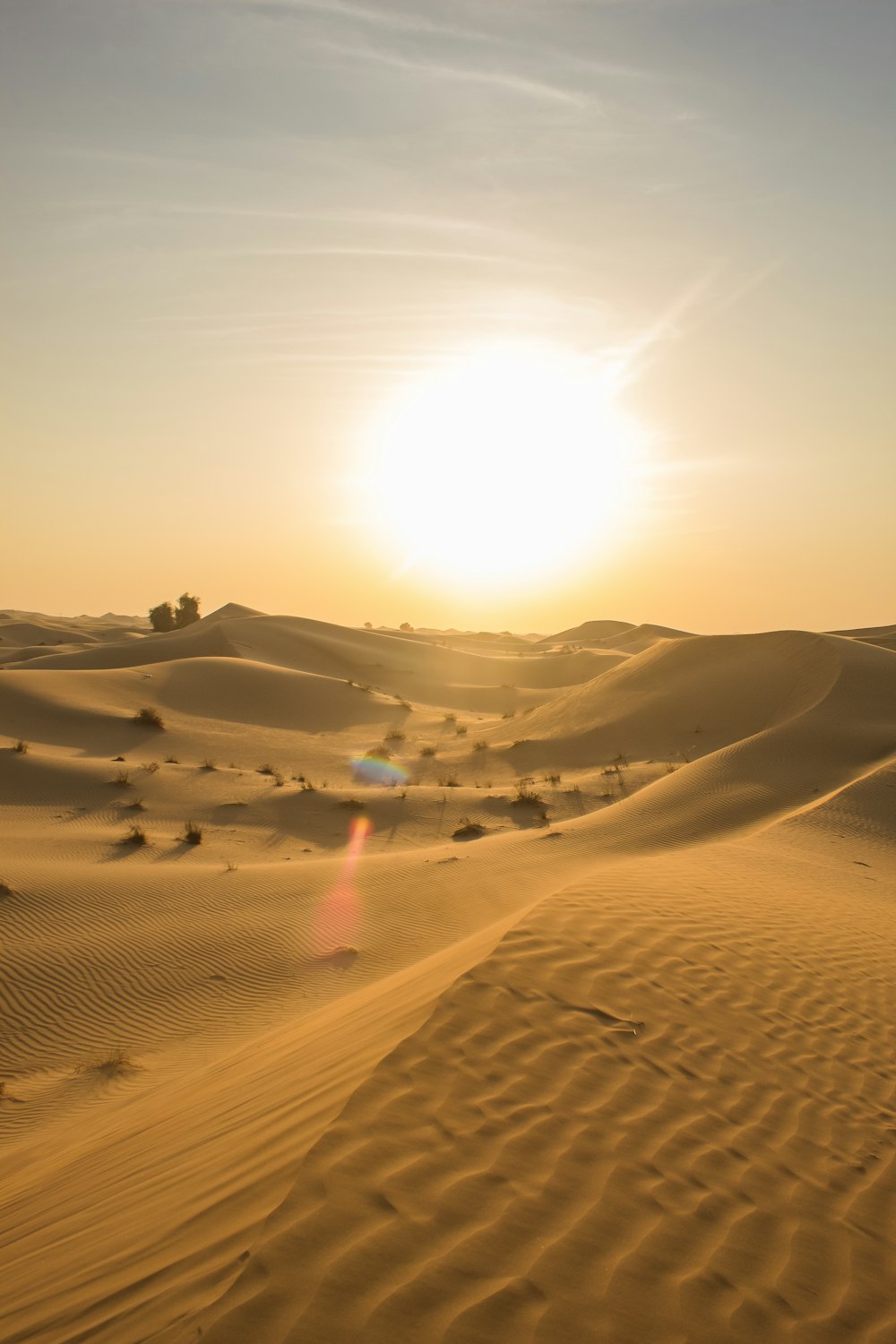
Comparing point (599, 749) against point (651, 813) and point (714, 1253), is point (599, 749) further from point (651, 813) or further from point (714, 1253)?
point (714, 1253)

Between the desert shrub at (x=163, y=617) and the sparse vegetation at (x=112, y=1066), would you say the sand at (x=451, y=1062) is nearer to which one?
the sparse vegetation at (x=112, y=1066)

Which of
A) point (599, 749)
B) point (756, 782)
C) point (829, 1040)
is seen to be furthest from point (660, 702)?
point (829, 1040)

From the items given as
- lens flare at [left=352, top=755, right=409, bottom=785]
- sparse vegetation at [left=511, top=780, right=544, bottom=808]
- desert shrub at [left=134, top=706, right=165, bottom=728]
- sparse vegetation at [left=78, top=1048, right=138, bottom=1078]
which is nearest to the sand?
sparse vegetation at [left=78, top=1048, right=138, bottom=1078]

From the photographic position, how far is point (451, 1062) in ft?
13.1

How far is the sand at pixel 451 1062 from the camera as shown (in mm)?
2803

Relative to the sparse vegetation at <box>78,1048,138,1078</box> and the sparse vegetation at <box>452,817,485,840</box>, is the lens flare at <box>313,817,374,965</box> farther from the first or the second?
the sparse vegetation at <box>452,817,485,840</box>

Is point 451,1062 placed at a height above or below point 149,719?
above

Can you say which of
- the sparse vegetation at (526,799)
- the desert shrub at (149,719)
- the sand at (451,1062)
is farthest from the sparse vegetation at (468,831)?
the desert shrub at (149,719)

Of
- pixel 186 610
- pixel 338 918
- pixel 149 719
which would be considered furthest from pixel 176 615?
pixel 338 918

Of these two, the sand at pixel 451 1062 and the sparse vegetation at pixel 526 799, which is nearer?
the sand at pixel 451 1062

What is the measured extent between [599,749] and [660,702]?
2816mm

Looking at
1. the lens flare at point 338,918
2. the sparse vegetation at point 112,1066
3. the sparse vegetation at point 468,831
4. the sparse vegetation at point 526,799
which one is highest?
the sparse vegetation at point 526,799

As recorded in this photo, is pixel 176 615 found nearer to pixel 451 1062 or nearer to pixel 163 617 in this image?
pixel 163 617

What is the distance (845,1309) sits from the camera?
3043 mm
